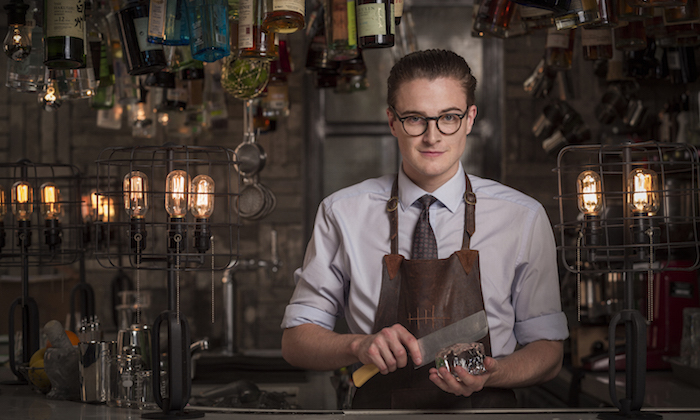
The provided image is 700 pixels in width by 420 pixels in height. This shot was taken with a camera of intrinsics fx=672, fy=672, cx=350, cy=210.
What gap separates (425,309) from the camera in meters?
1.61

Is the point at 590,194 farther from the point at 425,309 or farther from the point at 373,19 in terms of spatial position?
the point at 373,19

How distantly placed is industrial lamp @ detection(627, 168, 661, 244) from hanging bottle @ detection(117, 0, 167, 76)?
124cm

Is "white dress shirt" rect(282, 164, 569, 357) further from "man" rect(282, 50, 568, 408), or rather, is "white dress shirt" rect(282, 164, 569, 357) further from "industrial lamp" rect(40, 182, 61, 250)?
"industrial lamp" rect(40, 182, 61, 250)

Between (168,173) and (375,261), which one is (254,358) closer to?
(375,261)

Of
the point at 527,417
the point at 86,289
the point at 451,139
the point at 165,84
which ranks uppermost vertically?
the point at 165,84

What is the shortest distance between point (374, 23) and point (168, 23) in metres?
0.57

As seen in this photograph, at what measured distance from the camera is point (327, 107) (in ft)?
14.3

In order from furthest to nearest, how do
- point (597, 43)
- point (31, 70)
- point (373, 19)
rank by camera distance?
point (597, 43), point (31, 70), point (373, 19)

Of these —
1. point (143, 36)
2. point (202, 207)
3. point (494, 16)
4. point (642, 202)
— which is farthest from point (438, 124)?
point (143, 36)

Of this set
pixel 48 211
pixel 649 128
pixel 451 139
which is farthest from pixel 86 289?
pixel 649 128

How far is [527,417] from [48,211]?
5.01 feet

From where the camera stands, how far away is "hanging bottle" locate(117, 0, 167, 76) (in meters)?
1.82

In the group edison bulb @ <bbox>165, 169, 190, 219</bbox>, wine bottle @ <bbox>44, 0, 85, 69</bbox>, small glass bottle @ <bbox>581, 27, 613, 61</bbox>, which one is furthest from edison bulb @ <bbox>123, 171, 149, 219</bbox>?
small glass bottle @ <bbox>581, 27, 613, 61</bbox>

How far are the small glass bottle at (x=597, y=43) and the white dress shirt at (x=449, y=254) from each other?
0.76 metres
